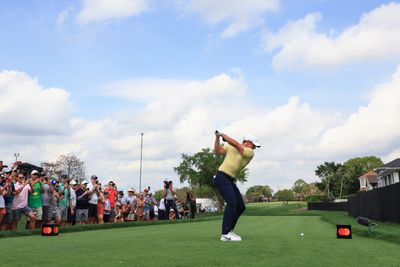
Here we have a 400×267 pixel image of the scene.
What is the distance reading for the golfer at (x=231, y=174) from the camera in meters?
8.59

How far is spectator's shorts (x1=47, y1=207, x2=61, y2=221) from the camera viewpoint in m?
16.1

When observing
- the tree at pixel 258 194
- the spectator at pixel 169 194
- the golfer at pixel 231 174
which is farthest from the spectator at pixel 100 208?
the tree at pixel 258 194

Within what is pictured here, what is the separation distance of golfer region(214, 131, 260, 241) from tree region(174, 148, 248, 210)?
7888cm

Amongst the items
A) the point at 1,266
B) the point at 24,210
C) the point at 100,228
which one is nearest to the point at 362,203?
the point at 100,228

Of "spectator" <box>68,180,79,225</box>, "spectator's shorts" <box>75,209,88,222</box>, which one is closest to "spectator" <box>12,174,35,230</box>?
"spectator" <box>68,180,79,225</box>

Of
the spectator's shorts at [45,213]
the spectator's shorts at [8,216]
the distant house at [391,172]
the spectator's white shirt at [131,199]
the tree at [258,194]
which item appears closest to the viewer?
the spectator's shorts at [8,216]

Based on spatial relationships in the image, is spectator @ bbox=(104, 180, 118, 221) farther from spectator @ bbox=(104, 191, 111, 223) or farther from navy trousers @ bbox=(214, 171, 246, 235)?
navy trousers @ bbox=(214, 171, 246, 235)

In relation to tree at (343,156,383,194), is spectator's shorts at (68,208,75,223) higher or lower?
lower

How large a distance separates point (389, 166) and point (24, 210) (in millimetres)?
56792

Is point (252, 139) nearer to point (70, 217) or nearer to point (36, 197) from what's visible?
point (36, 197)

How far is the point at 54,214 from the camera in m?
16.2

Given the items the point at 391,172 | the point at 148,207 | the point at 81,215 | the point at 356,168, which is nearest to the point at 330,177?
the point at 356,168

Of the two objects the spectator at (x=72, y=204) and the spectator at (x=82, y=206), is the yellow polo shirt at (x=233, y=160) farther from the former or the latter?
the spectator at (x=82, y=206)

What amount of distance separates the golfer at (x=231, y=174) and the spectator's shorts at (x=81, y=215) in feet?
33.8
